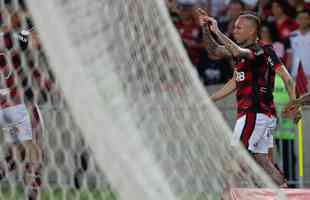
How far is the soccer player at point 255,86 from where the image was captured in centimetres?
799

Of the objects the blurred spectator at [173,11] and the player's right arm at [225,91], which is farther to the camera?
the blurred spectator at [173,11]

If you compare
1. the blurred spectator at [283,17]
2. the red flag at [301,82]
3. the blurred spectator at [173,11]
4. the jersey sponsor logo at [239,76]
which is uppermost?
the blurred spectator at [173,11]

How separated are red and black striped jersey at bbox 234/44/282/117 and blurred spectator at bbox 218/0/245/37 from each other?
10.9 ft

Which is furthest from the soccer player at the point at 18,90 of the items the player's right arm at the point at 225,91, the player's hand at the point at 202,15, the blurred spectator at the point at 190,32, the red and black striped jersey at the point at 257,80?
the blurred spectator at the point at 190,32

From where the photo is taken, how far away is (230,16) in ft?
38.6

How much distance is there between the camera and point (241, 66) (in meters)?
8.02

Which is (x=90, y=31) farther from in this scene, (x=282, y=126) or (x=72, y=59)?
(x=282, y=126)

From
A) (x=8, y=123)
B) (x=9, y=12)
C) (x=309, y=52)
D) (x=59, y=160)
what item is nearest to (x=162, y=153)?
(x=59, y=160)

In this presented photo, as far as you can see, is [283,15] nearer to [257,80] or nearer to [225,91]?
[225,91]

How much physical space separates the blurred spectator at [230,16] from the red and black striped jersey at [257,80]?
333 cm

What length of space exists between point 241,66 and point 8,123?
204 centimetres

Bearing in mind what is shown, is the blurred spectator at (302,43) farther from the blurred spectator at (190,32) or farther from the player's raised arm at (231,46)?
the player's raised arm at (231,46)

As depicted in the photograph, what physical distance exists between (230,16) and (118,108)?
8175 millimetres

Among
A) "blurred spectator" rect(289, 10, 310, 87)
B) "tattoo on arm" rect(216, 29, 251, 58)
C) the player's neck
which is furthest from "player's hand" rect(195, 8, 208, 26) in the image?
"blurred spectator" rect(289, 10, 310, 87)
